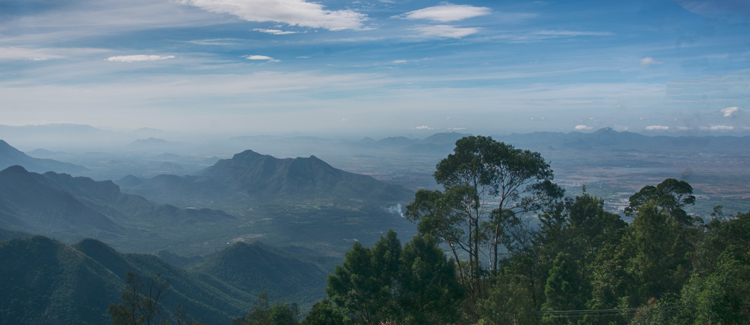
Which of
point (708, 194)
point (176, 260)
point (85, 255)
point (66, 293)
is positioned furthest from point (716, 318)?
point (708, 194)

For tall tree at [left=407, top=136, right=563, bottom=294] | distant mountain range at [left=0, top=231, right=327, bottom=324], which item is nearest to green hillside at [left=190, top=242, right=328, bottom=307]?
distant mountain range at [left=0, top=231, right=327, bottom=324]

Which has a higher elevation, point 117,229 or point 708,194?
point 708,194

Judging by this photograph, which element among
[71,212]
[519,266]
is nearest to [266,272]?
[519,266]

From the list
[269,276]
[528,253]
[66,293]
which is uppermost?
[528,253]

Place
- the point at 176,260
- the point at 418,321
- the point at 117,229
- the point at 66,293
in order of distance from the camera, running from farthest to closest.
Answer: the point at 117,229 → the point at 176,260 → the point at 66,293 → the point at 418,321

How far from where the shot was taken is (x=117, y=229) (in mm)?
135250

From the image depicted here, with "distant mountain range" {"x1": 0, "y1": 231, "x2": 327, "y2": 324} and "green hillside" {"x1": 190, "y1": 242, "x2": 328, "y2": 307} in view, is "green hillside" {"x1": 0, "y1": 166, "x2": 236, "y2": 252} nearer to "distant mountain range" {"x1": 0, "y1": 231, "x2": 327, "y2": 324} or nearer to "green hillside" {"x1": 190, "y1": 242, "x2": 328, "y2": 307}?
"green hillside" {"x1": 190, "y1": 242, "x2": 328, "y2": 307}

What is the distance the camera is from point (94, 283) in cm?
6197

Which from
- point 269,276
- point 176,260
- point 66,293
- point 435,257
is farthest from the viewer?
point 176,260

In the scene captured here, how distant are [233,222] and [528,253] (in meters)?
154

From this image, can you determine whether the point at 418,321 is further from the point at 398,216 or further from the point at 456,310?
the point at 398,216

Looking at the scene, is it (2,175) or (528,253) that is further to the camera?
(2,175)

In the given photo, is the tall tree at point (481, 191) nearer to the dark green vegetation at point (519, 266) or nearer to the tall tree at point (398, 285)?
the dark green vegetation at point (519, 266)

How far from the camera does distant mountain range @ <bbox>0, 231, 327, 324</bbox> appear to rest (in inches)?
2197
